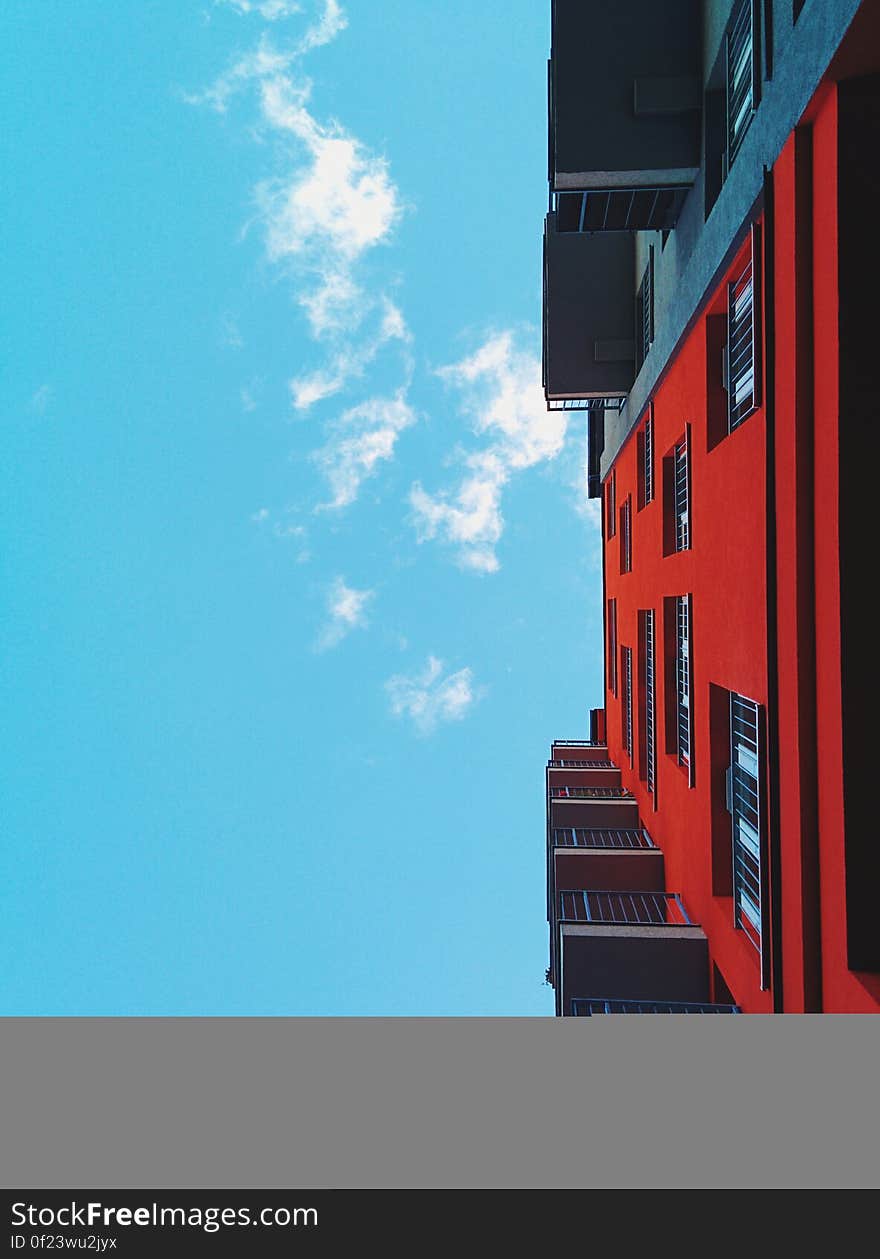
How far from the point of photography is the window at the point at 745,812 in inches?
415

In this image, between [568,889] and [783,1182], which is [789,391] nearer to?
[783,1182]

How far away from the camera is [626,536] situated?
23.2 metres

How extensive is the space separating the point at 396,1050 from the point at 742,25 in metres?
16.2

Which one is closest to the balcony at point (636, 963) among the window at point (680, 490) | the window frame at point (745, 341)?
the window at point (680, 490)

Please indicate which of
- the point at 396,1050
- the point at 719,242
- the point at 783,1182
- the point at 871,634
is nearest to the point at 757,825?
the point at 871,634

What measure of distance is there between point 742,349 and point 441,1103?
12.7 metres

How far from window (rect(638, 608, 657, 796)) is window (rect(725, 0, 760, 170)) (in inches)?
444

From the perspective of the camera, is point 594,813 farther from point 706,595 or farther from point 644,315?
point 644,315

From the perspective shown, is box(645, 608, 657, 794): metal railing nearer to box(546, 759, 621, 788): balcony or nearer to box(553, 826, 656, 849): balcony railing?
box(553, 826, 656, 849): balcony railing

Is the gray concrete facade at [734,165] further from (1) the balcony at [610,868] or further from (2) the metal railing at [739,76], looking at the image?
(1) the balcony at [610,868]

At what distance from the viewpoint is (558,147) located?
12977mm

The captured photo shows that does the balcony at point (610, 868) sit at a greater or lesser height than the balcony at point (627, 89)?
lesser

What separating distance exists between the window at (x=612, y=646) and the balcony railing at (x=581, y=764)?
3.03 meters

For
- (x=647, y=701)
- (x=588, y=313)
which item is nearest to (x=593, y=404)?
(x=588, y=313)
